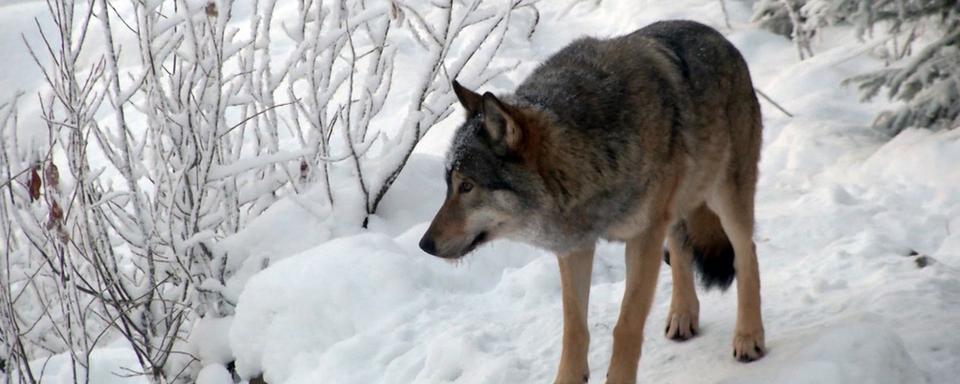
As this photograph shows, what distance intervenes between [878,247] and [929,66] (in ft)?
7.09

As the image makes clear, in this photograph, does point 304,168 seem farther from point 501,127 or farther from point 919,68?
point 919,68

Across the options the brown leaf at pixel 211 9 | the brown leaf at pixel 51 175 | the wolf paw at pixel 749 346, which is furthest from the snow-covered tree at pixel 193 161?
the wolf paw at pixel 749 346

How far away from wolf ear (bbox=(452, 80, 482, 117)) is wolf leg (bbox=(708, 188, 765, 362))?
46.2 inches

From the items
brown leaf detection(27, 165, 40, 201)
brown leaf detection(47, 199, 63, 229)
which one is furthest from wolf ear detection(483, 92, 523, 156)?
brown leaf detection(27, 165, 40, 201)

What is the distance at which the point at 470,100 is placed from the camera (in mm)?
3572

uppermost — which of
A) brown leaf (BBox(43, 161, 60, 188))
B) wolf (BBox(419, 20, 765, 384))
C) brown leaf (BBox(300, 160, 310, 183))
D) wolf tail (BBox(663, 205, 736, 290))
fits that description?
brown leaf (BBox(43, 161, 60, 188))

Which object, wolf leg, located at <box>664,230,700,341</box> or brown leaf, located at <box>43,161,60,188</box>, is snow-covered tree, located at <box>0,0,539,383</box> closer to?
brown leaf, located at <box>43,161,60,188</box>

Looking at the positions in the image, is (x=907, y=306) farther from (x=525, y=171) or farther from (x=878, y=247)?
(x=525, y=171)

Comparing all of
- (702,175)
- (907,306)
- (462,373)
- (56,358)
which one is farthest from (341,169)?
(907,306)

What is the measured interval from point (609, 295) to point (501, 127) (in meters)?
1.82

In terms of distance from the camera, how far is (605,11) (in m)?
12.8

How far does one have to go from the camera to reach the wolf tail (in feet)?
14.1

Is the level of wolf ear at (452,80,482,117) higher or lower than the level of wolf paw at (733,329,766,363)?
higher

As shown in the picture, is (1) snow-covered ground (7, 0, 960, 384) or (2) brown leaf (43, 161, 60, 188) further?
(2) brown leaf (43, 161, 60, 188)
